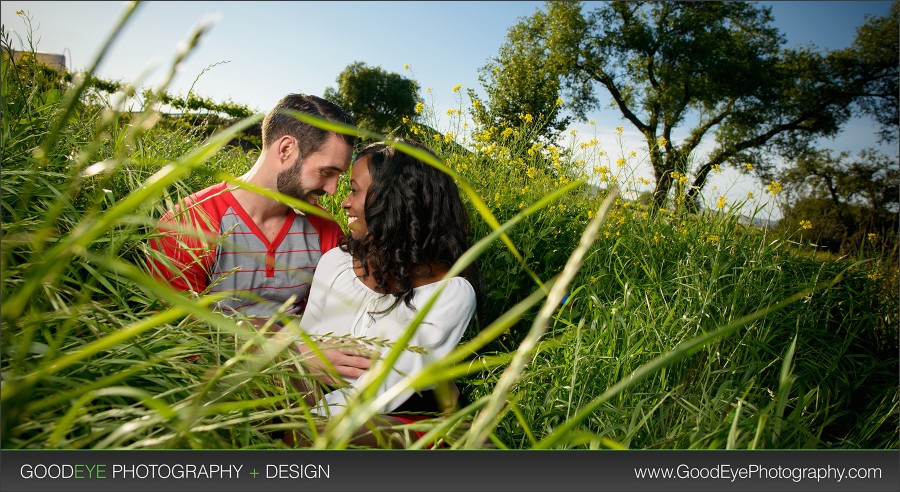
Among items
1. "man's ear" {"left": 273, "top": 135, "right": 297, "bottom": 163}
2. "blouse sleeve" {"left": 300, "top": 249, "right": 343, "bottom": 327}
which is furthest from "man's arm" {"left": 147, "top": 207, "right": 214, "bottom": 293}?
"man's ear" {"left": 273, "top": 135, "right": 297, "bottom": 163}

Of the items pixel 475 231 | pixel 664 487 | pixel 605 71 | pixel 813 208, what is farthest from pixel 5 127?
pixel 605 71

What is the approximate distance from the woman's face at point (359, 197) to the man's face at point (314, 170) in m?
0.22

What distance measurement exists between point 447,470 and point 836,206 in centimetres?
317

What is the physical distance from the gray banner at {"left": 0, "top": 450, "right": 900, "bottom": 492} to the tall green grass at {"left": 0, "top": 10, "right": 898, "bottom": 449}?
4cm

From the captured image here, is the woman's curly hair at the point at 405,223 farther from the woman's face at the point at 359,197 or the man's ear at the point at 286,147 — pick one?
the man's ear at the point at 286,147

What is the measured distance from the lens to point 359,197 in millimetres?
2227

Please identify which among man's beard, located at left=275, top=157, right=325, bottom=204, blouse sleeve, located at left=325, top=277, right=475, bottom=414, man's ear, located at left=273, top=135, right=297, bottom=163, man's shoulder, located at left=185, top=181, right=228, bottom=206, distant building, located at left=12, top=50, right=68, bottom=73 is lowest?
blouse sleeve, located at left=325, top=277, right=475, bottom=414

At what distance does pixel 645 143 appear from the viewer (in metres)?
3.39

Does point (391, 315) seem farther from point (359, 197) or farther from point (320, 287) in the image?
point (359, 197)

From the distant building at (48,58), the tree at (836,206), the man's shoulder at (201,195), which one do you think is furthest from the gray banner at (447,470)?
the tree at (836,206)

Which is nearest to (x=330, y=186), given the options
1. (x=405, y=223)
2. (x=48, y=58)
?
(x=405, y=223)

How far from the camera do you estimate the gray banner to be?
0.62m

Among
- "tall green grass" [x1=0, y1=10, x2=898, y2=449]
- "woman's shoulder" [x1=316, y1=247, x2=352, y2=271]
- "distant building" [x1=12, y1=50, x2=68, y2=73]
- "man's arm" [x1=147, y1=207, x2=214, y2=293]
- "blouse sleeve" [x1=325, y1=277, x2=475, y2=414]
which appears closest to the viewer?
"tall green grass" [x1=0, y1=10, x2=898, y2=449]

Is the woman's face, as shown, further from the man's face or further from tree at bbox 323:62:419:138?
tree at bbox 323:62:419:138
